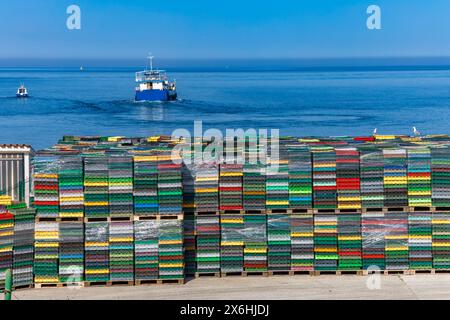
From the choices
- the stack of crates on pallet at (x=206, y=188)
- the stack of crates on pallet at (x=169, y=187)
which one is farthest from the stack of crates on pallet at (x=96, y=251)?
the stack of crates on pallet at (x=206, y=188)

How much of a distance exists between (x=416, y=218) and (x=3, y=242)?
974 cm

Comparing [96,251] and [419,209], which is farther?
[419,209]

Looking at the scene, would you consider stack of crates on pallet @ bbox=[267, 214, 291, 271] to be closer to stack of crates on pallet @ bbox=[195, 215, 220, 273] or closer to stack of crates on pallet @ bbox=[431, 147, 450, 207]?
stack of crates on pallet @ bbox=[195, 215, 220, 273]

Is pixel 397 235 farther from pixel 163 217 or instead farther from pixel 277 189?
pixel 163 217

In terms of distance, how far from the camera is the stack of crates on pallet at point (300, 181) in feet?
61.6

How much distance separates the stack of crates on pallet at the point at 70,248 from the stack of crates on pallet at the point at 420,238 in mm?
7834

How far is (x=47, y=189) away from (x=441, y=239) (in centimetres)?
944

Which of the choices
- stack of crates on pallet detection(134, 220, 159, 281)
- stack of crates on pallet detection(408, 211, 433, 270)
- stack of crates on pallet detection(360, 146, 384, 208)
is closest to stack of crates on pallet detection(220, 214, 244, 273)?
stack of crates on pallet detection(134, 220, 159, 281)

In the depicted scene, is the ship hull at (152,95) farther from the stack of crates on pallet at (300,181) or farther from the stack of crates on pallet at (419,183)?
the stack of crates on pallet at (419,183)

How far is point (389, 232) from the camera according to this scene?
18.8 meters

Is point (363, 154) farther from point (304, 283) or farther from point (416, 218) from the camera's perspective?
point (304, 283)

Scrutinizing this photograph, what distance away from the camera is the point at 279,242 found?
18781 millimetres

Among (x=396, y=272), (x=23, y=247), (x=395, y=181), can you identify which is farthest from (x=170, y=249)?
(x=395, y=181)
